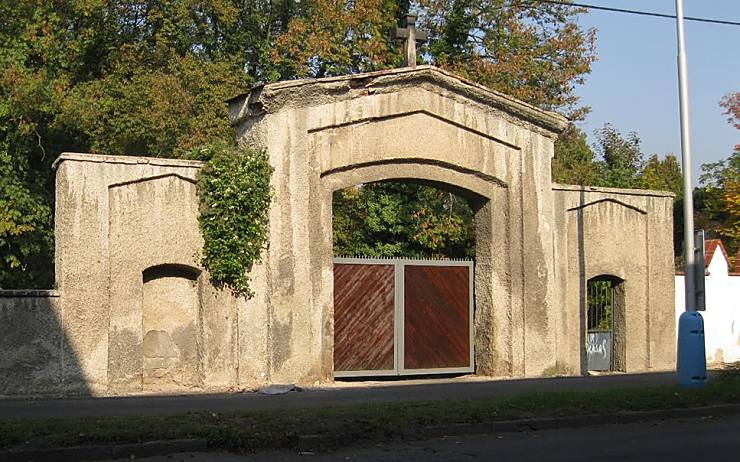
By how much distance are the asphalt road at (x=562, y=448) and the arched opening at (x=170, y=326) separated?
21.0ft

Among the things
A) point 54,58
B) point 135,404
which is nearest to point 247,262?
point 135,404

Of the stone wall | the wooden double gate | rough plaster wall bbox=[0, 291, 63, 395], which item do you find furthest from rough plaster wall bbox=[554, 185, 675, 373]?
rough plaster wall bbox=[0, 291, 63, 395]

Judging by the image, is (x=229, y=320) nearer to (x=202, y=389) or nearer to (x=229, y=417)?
(x=202, y=389)

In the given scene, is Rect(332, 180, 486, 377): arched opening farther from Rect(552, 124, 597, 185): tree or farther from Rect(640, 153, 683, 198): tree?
Rect(640, 153, 683, 198): tree

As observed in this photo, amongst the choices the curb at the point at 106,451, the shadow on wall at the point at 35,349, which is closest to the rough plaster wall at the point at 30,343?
the shadow on wall at the point at 35,349

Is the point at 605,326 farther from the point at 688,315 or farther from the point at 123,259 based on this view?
the point at 123,259

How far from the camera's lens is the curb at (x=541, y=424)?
34.8ft

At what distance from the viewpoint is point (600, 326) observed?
76.5 ft

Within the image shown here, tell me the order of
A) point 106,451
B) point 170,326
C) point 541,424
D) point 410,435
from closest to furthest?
point 106,451, point 410,435, point 541,424, point 170,326

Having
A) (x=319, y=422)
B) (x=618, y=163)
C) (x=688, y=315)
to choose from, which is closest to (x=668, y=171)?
(x=618, y=163)

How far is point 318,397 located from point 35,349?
4.48 metres

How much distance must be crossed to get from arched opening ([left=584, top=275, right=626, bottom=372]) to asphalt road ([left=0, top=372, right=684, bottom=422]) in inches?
81.4

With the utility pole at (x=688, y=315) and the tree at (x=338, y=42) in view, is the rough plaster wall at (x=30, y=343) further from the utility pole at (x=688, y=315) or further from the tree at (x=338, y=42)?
the tree at (x=338, y=42)

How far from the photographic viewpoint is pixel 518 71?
30.5 m
